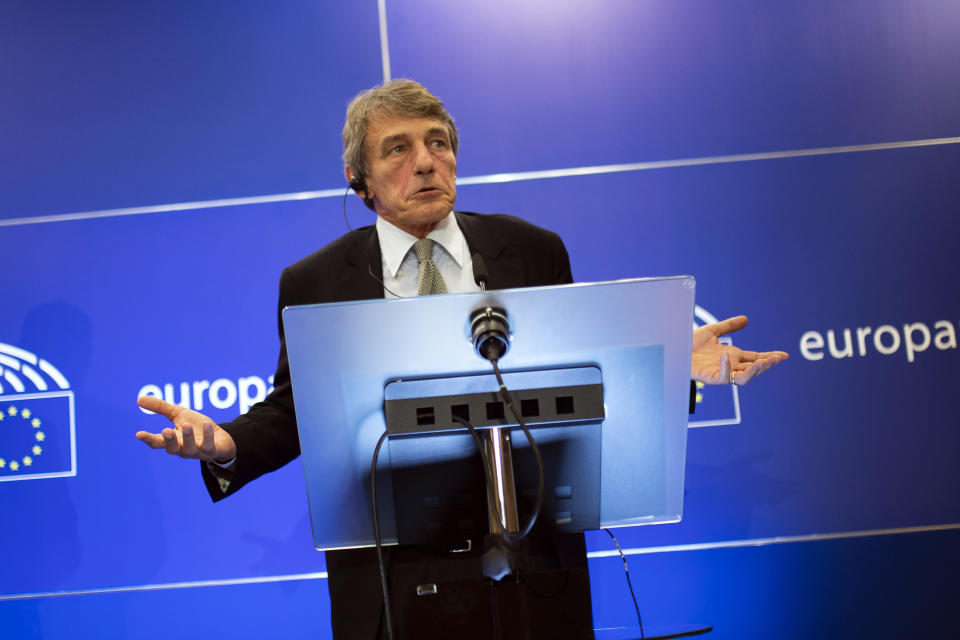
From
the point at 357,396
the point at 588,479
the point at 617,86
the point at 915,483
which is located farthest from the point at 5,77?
the point at 915,483

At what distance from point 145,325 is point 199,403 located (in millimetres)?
321

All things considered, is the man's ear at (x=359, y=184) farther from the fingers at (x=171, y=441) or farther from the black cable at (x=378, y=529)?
the black cable at (x=378, y=529)

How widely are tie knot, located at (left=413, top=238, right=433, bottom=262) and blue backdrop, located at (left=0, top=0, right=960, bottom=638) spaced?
100 cm

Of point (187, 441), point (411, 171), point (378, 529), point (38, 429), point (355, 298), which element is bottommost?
point (378, 529)

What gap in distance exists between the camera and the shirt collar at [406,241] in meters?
1.57

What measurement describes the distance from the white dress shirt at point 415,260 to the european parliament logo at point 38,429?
1.52 m

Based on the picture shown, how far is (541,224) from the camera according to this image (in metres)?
2.52

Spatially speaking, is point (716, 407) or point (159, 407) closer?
point (159, 407)

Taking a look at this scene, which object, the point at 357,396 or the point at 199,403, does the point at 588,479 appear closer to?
the point at 357,396

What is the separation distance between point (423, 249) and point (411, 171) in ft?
0.64

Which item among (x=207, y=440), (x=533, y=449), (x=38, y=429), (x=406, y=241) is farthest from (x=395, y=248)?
(x=38, y=429)

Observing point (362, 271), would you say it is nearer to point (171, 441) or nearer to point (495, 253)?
Answer: point (495, 253)

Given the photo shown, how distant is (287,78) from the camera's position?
8.54 feet

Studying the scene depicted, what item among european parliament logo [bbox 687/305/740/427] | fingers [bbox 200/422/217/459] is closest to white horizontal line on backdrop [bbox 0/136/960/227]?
european parliament logo [bbox 687/305/740/427]
